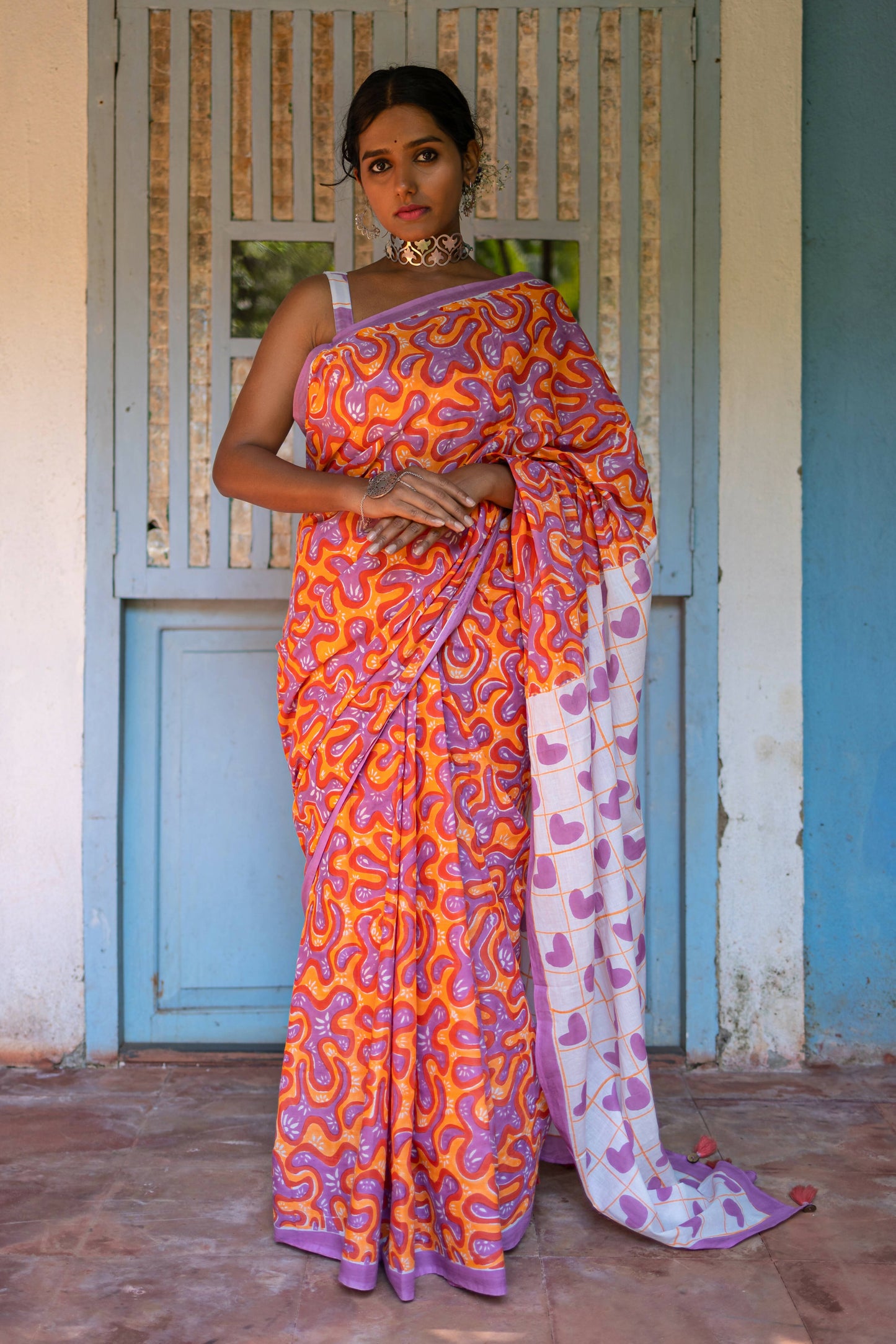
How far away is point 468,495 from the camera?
2123 mm

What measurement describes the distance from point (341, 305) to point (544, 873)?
1108 millimetres

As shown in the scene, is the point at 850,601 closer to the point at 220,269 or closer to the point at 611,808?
the point at 611,808

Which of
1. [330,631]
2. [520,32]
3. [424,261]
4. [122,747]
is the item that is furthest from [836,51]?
[122,747]

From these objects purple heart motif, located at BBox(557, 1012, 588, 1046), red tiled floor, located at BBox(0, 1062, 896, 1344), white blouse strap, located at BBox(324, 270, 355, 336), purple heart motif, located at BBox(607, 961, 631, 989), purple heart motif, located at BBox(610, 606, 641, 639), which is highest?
white blouse strap, located at BBox(324, 270, 355, 336)

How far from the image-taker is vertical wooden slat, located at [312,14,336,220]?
3012 millimetres

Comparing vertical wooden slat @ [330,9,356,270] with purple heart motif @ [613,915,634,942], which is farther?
vertical wooden slat @ [330,9,356,270]

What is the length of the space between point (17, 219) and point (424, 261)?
1282mm

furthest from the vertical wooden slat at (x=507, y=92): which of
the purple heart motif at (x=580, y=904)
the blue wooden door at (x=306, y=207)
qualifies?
the purple heart motif at (x=580, y=904)

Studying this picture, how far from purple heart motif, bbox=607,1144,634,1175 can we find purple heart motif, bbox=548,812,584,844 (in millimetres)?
580

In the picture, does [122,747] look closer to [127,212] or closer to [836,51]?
[127,212]

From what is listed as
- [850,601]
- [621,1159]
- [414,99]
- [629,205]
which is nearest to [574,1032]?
[621,1159]

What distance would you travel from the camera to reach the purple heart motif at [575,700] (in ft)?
7.19

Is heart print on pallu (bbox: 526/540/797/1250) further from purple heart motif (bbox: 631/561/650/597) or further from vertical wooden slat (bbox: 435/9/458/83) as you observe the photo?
vertical wooden slat (bbox: 435/9/458/83)

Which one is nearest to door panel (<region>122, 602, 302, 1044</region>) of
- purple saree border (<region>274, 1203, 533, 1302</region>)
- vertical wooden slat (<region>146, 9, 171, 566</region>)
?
vertical wooden slat (<region>146, 9, 171, 566</region>)
